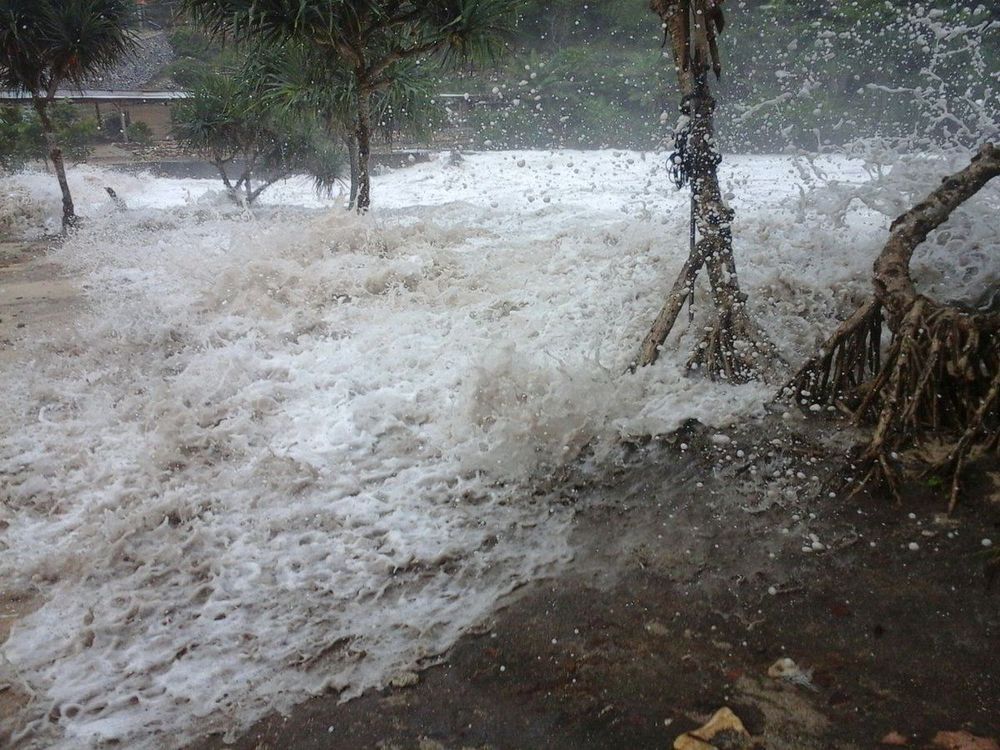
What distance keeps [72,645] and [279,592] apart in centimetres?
67

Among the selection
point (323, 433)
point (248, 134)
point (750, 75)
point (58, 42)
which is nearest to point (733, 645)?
point (323, 433)

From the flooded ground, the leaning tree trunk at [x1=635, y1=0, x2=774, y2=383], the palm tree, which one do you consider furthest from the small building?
the flooded ground

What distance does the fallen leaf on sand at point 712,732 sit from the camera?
183 cm

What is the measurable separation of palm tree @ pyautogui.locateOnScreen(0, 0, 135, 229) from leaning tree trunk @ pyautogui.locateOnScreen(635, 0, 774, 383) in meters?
10.8

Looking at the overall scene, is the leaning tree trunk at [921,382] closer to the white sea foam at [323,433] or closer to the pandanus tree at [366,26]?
the white sea foam at [323,433]

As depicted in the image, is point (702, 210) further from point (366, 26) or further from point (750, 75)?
point (750, 75)

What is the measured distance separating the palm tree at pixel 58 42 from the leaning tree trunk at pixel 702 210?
35.4 ft

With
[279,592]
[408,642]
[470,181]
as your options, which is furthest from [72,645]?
[470,181]

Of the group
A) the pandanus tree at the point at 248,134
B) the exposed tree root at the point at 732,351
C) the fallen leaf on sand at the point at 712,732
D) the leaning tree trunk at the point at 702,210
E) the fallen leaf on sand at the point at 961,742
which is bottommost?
the fallen leaf on sand at the point at 712,732

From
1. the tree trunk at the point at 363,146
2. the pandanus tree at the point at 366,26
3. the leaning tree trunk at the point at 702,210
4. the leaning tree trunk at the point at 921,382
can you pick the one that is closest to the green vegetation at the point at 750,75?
the pandanus tree at the point at 366,26

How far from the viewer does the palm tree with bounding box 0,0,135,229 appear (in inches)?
432

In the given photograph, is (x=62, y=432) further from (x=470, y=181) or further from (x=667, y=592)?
(x=470, y=181)

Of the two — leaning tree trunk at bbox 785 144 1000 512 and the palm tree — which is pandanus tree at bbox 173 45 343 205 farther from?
leaning tree trunk at bbox 785 144 1000 512

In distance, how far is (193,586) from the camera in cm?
275
